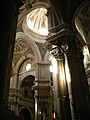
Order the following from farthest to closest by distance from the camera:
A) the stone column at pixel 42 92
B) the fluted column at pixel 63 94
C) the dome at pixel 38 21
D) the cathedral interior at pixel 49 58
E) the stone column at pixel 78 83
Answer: the dome at pixel 38 21, the stone column at pixel 42 92, the fluted column at pixel 63 94, the stone column at pixel 78 83, the cathedral interior at pixel 49 58

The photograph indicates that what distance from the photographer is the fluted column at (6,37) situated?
3.68m

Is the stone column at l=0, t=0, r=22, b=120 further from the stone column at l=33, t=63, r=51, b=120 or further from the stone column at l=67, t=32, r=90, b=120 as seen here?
the stone column at l=33, t=63, r=51, b=120

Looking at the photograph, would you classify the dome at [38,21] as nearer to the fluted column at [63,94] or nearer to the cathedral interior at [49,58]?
the cathedral interior at [49,58]

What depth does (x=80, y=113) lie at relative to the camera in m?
5.76

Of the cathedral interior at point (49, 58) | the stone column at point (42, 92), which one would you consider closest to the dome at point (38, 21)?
the cathedral interior at point (49, 58)

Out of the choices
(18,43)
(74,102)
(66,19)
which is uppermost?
(18,43)

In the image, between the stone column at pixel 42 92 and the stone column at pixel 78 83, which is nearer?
the stone column at pixel 78 83

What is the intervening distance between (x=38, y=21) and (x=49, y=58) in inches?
449

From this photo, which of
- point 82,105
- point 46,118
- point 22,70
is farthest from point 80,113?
point 22,70

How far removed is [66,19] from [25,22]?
827cm

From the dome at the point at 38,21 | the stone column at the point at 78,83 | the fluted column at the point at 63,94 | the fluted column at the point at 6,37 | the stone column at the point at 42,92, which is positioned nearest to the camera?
the fluted column at the point at 6,37

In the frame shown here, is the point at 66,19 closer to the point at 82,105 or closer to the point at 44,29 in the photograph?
the point at 82,105

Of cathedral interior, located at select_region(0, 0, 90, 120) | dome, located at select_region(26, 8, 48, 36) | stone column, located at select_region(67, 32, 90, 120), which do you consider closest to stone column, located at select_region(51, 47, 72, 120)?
cathedral interior, located at select_region(0, 0, 90, 120)

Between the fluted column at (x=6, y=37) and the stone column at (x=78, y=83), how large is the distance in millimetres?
3073
